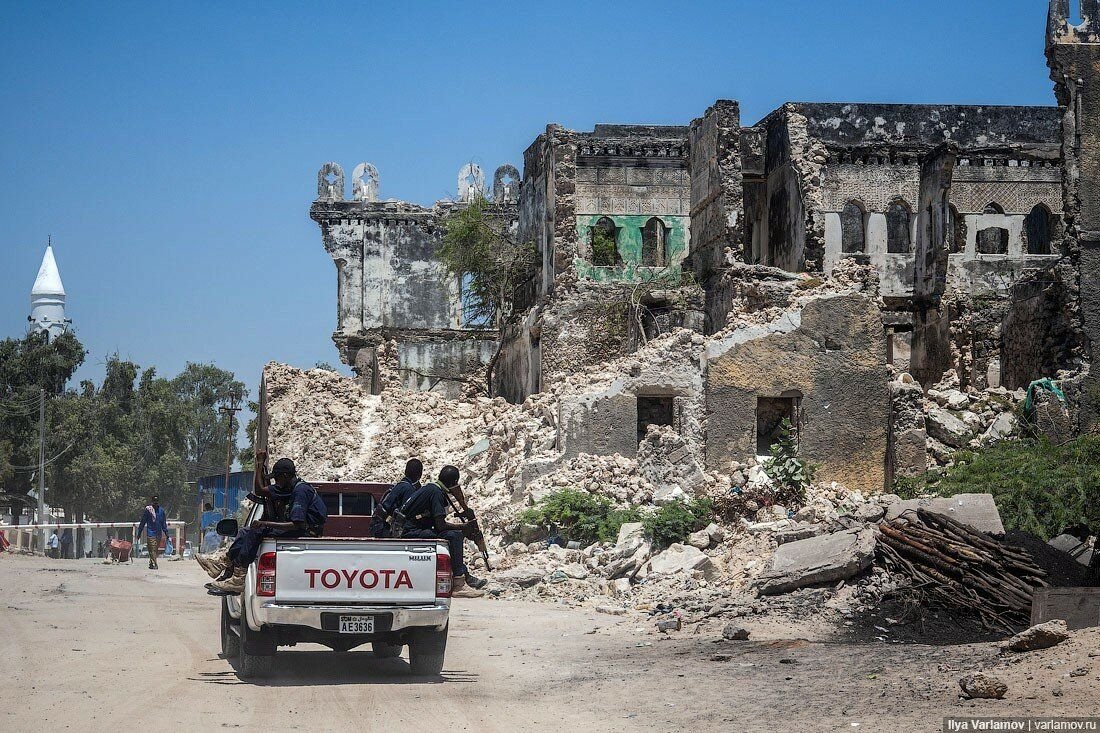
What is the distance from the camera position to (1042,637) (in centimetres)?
948

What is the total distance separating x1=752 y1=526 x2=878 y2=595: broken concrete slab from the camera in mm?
13359

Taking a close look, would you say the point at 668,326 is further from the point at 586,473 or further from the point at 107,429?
the point at 107,429

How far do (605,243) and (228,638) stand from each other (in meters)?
27.4

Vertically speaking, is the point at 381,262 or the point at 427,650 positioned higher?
the point at 381,262

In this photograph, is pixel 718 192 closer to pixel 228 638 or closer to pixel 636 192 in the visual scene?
pixel 636 192

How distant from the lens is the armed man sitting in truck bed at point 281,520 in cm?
1059

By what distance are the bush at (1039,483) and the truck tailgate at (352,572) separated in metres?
7.41

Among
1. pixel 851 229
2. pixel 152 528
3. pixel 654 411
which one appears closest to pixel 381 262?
pixel 851 229

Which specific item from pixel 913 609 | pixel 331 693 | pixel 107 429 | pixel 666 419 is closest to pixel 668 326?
pixel 666 419

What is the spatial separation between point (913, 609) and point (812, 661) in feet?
6.57

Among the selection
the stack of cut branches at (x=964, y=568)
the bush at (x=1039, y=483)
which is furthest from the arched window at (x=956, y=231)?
the stack of cut branches at (x=964, y=568)

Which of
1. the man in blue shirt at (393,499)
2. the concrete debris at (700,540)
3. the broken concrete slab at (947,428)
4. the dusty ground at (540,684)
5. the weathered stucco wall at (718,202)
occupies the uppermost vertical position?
the weathered stucco wall at (718,202)

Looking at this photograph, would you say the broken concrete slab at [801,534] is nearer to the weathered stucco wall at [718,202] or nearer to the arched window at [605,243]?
the weathered stucco wall at [718,202]

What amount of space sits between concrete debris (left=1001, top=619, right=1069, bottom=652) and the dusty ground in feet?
0.47
